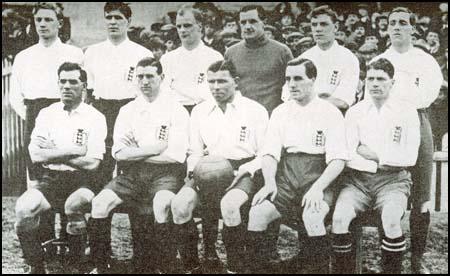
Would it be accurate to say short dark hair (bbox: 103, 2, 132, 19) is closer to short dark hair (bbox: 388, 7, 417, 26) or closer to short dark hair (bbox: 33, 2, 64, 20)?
short dark hair (bbox: 33, 2, 64, 20)

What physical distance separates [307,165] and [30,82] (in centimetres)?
194

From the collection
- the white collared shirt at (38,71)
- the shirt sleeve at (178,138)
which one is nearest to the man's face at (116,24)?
the white collared shirt at (38,71)

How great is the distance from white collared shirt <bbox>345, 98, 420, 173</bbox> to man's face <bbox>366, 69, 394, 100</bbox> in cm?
5

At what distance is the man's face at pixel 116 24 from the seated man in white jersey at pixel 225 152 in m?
0.66

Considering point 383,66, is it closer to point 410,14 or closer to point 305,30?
point 410,14

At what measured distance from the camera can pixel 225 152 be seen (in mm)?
4273

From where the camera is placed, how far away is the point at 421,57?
4355mm

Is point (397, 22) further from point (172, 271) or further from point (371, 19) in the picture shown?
point (172, 271)

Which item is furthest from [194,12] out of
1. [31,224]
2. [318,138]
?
[31,224]

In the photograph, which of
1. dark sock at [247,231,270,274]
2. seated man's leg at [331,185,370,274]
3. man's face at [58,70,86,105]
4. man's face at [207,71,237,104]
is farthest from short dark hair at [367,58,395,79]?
man's face at [58,70,86,105]

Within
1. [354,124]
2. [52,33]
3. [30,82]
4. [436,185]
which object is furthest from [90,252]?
[436,185]

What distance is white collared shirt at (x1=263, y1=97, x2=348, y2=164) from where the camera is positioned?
4207 mm

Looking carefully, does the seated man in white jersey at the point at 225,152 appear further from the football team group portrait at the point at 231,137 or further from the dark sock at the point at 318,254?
the dark sock at the point at 318,254

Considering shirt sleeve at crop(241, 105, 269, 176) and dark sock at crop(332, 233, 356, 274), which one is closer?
dark sock at crop(332, 233, 356, 274)
